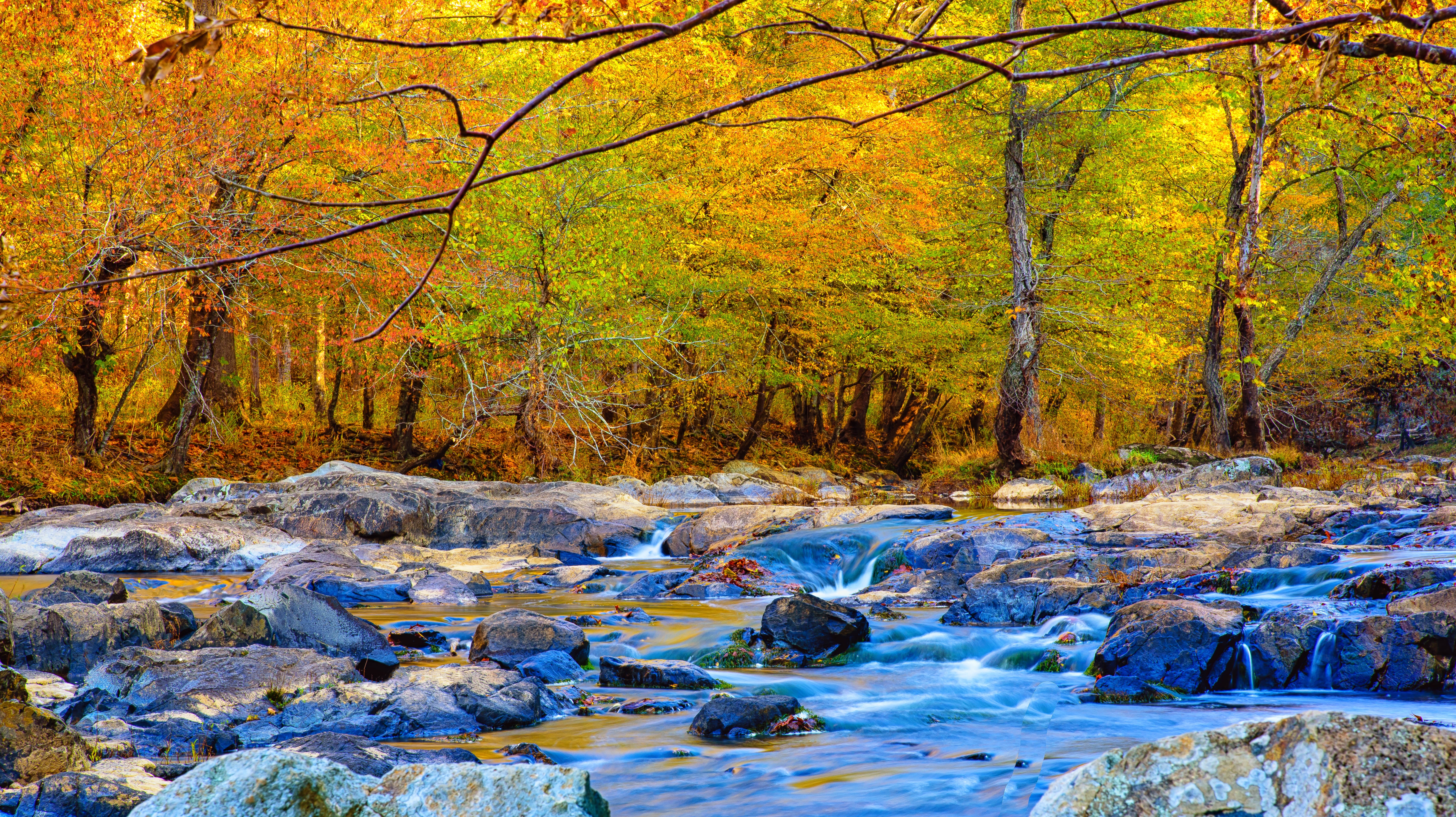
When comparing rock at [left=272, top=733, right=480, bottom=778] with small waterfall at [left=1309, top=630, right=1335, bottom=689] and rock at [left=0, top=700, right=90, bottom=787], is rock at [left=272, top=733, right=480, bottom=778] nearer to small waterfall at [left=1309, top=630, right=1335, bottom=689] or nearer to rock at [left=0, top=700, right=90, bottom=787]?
rock at [left=0, top=700, right=90, bottom=787]

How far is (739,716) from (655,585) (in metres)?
5.08

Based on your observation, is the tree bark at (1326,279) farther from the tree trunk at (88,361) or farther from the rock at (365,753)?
the tree trunk at (88,361)

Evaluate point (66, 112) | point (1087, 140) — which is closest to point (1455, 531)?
point (1087, 140)

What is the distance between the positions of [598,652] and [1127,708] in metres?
3.64

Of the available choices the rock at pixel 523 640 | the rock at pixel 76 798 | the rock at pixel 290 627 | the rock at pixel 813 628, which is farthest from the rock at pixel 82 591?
the rock at pixel 813 628

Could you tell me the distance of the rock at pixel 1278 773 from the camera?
2.03 meters

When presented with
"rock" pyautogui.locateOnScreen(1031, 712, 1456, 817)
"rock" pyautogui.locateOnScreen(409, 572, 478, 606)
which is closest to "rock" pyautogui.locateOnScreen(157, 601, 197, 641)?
"rock" pyautogui.locateOnScreen(409, 572, 478, 606)

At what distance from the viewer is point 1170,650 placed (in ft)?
19.2

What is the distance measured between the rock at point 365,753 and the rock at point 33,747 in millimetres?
751

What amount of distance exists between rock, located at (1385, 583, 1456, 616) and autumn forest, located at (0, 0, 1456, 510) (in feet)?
12.9

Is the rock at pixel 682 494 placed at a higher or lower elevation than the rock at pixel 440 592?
lower

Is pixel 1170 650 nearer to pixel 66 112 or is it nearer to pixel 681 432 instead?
pixel 66 112

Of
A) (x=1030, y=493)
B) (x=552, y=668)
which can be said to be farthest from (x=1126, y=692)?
(x=1030, y=493)

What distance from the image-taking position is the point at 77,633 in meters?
6.38
